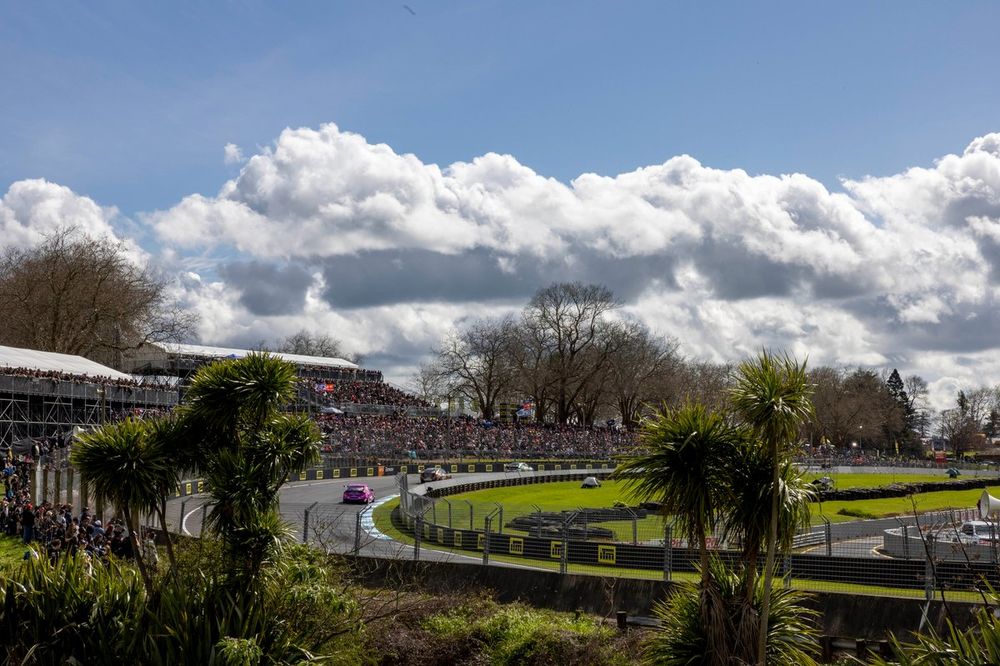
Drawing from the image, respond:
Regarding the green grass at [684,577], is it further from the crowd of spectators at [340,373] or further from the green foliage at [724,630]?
the crowd of spectators at [340,373]

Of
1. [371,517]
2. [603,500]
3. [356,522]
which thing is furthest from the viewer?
[603,500]

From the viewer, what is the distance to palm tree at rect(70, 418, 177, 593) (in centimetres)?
1558

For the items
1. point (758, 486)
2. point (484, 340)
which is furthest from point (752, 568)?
point (484, 340)

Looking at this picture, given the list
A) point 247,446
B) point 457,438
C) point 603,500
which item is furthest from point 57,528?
point 457,438

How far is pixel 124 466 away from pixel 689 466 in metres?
8.89

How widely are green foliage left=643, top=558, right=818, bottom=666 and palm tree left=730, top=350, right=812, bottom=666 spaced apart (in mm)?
296

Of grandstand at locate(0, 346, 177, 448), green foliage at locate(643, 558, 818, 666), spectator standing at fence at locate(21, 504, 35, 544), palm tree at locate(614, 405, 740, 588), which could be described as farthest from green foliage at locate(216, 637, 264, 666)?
grandstand at locate(0, 346, 177, 448)

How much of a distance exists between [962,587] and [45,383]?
4801 cm

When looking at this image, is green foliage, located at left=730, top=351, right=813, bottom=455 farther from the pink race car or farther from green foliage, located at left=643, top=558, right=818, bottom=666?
the pink race car

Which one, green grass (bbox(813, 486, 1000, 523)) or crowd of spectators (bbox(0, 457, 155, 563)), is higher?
crowd of spectators (bbox(0, 457, 155, 563))

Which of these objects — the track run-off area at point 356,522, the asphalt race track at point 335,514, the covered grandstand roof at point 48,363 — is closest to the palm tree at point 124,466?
the track run-off area at point 356,522

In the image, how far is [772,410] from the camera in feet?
41.1

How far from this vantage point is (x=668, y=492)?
1348cm

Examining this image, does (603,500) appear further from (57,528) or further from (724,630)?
(724,630)
